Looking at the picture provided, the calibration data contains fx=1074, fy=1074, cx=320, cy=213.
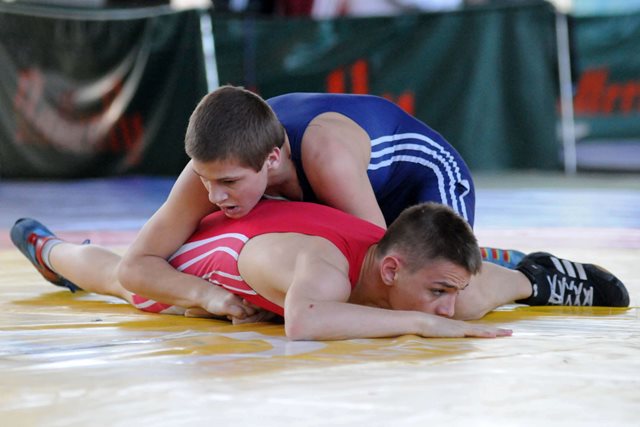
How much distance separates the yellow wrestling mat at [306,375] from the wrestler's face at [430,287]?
16cm

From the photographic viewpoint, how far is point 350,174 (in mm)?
2852

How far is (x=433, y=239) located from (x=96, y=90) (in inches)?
263

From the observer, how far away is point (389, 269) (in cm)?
250

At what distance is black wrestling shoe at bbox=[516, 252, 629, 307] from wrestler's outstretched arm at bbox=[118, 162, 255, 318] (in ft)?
3.01

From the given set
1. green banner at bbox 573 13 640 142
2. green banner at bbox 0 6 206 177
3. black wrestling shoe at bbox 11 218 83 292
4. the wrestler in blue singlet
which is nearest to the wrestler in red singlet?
the wrestler in blue singlet

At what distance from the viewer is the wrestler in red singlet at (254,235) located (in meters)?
2.58

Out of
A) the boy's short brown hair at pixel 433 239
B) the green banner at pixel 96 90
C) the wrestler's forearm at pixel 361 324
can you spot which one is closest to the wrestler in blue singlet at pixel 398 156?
the boy's short brown hair at pixel 433 239

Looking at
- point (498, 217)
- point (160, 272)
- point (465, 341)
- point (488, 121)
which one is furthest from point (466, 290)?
point (488, 121)

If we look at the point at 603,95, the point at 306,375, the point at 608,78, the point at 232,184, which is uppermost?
the point at 608,78

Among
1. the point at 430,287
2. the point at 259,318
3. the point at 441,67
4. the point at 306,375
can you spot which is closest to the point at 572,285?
the point at 430,287

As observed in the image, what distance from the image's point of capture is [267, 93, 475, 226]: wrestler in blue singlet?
10.5ft

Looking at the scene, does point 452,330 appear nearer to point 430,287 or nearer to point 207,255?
point 430,287

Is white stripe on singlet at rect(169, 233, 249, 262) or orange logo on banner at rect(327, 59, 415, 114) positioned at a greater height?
orange logo on banner at rect(327, 59, 415, 114)

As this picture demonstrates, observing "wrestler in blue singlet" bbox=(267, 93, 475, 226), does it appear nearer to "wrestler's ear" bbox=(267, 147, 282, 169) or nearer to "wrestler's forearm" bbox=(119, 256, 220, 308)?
"wrestler's ear" bbox=(267, 147, 282, 169)
